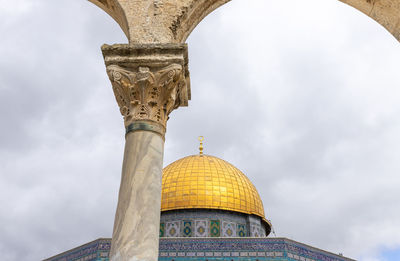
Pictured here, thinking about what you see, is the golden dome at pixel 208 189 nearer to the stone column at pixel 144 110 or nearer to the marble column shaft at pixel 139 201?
the stone column at pixel 144 110

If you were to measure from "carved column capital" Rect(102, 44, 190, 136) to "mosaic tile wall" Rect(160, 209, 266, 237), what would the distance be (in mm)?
14111

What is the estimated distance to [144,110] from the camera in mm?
3711

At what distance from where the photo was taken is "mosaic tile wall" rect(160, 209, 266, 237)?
1730 cm

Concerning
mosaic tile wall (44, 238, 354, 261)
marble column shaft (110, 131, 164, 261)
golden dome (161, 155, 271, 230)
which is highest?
golden dome (161, 155, 271, 230)

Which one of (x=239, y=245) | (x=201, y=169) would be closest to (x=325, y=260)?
(x=239, y=245)

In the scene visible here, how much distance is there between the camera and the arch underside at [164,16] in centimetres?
395

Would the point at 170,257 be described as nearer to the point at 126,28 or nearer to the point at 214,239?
the point at 214,239

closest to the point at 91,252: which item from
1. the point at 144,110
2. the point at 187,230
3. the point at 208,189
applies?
the point at 187,230

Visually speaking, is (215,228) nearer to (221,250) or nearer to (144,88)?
(221,250)

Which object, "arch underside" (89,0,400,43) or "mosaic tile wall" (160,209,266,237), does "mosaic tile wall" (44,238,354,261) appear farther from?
"arch underside" (89,0,400,43)

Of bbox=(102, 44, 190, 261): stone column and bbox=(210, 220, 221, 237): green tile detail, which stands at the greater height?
bbox=(210, 220, 221, 237): green tile detail

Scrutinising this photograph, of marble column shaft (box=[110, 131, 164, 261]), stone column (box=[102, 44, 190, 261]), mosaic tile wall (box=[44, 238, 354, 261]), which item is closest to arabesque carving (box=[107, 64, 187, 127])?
stone column (box=[102, 44, 190, 261])

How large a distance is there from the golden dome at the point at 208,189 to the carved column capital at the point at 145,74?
14418mm

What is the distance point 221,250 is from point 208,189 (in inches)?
163
